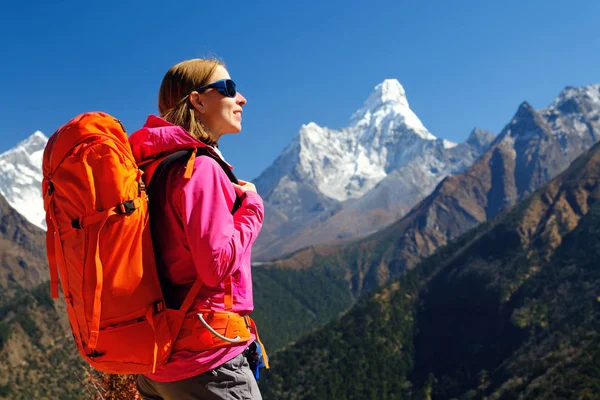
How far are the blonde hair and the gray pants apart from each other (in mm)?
1911

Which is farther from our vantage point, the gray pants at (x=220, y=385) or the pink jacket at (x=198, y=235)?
the gray pants at (x=220, y=385)

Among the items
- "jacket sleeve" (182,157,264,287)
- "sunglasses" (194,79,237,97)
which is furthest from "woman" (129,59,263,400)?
"sunglasses" (194,79,237,97)

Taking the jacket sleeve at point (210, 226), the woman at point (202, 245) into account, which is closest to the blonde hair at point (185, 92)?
the woman at point (202, 245)

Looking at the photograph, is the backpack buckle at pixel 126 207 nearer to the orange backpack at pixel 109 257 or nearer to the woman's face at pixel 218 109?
the orange backpack at pixel 109 257

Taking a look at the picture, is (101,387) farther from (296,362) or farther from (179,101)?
(296,362)

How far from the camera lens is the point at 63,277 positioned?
4719mm

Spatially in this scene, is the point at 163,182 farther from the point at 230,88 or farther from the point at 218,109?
the point at 230,88

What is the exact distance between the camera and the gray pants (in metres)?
4.96

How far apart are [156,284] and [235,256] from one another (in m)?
0.63

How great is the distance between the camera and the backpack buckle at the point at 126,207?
14.6 feet

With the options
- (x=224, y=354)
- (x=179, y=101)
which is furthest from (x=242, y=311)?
→ (x=179, y=101)

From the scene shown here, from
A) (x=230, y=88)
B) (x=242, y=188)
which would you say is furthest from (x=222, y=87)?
(x=242, y=188)

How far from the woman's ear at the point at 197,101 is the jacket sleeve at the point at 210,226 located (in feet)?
2.67

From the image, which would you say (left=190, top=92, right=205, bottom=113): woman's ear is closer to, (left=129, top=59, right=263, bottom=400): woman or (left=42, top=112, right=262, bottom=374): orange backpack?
(left=129, top=59, right=263, bottom=400): woman
